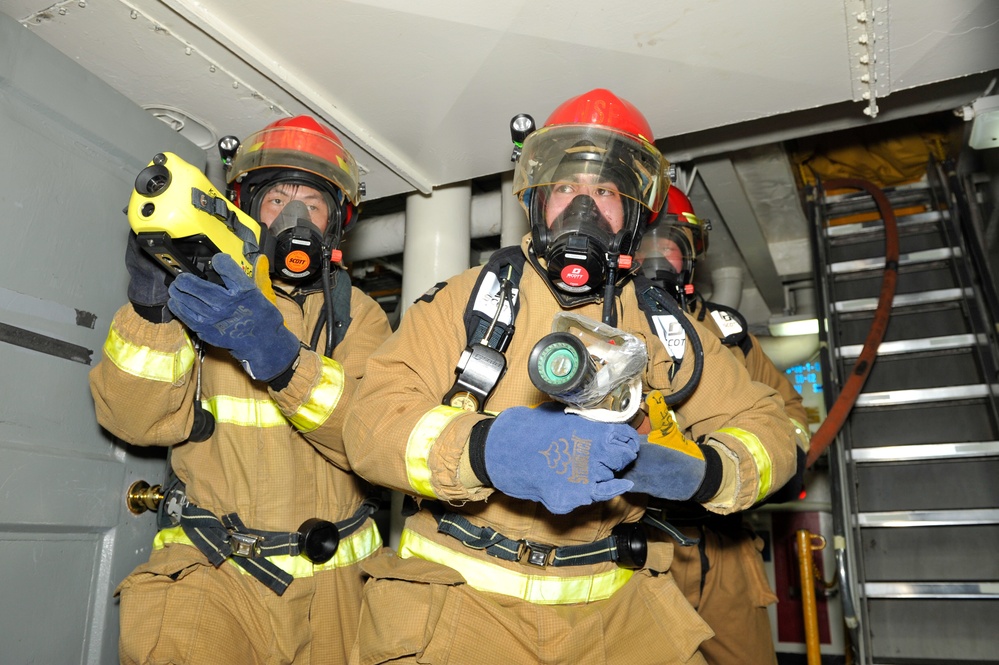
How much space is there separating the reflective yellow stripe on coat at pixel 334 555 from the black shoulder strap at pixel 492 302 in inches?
38.7

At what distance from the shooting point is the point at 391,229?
4.45 meters

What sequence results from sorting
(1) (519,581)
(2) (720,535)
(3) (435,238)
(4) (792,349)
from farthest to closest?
1. (4) (792,349)
2. (3) (435,238)
3. (2) (720,535)
4. (1) (519,581)

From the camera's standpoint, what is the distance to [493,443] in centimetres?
156

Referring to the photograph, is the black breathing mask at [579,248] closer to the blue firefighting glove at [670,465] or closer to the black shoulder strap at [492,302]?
the black shoulder strap at [492,302]

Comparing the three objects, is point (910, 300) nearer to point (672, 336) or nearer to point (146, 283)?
point (672, 336)

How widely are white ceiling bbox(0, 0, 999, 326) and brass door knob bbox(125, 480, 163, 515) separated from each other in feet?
Answer: 4.80

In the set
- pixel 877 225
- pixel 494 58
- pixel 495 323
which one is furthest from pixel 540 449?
pixel 877 225

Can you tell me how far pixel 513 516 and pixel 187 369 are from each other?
3.66 ft

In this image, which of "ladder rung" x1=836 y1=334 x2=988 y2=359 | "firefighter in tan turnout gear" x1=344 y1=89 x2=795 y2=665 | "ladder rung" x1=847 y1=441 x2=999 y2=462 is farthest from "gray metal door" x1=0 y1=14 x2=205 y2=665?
"ladder rung" x1=836 y1=334 x2=988 y2=359

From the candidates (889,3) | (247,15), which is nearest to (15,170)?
(247,15)

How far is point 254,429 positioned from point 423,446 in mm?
959

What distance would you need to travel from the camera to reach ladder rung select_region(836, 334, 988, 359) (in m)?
3.86

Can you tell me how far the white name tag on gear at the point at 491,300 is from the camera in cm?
199

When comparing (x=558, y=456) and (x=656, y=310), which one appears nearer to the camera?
(x=558, y=456)
